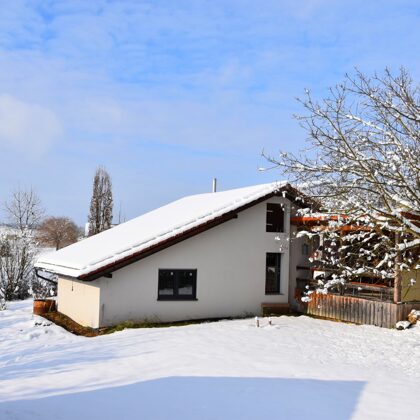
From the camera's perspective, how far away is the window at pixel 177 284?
1631cm

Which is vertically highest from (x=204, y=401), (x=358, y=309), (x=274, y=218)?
(x=274, y=218)

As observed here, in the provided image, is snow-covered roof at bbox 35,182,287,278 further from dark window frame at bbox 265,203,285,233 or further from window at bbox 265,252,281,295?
window at bbox 265,252,281,295

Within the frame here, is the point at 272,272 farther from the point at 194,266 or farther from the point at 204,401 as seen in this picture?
the point at 204,401

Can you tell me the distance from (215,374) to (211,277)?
25.4ft

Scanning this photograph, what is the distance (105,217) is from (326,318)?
105 ft

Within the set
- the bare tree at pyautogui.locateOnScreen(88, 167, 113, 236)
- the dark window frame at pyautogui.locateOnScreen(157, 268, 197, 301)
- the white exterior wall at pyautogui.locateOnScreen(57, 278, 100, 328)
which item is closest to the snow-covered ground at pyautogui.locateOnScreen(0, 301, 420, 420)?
the white exterior wall at pyautogui.locateOnScreen(57, 278, 100, 328)

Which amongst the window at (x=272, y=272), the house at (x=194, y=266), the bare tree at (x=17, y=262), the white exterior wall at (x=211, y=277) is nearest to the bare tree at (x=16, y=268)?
the bare tree at (x=17, y=262)

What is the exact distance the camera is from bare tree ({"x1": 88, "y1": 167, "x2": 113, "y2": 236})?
4484cm

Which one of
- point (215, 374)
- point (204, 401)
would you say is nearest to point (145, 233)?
point (215, 374)

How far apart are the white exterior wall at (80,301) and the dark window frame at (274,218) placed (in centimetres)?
683

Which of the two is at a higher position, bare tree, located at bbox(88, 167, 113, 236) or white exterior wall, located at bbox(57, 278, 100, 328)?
bare tree, located at bbox(88, 167, 113, 236)

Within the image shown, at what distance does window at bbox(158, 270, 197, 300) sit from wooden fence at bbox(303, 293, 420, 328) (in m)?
4.30

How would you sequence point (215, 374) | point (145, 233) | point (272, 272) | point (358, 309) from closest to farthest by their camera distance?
point (215, 374)
point (358, 309)
point (145, 233)
point (272, 272)

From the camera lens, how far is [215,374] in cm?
926
